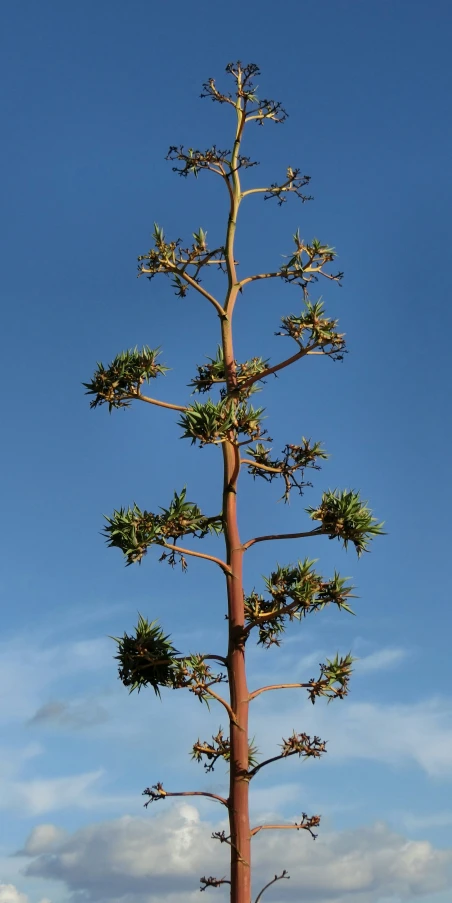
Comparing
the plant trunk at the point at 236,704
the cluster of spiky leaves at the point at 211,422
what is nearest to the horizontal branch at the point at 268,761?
the plant trunk at the point at 236,704

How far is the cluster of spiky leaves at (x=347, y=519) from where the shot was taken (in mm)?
10969

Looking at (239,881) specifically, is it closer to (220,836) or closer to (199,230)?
(220,836)

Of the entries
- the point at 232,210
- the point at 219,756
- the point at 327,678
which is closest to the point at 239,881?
the point at 219,756

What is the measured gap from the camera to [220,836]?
32.8 ft

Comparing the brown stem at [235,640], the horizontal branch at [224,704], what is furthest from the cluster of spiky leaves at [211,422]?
the horizontal branch at [224,704]

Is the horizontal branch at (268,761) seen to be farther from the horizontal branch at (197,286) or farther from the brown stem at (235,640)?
the horizontal branch at (197,286)

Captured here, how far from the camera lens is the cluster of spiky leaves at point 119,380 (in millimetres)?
11906

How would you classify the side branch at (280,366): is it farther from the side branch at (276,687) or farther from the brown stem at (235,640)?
the side branch at (276,687)

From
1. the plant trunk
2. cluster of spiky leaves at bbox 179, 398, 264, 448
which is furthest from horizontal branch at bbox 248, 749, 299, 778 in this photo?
cluster of spiky leaves at bbox 179, 398, 264, 448

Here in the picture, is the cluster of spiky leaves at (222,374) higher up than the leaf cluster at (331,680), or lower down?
higher up

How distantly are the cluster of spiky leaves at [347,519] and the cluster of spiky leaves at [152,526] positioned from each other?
3.86ft

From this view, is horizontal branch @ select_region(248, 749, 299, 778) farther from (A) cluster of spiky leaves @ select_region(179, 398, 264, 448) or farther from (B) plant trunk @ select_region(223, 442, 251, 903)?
(A) cluster of spiky leaves @ select_region(179, 398, 264, 448)

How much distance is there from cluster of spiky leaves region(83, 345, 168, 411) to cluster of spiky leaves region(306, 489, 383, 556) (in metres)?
2.52

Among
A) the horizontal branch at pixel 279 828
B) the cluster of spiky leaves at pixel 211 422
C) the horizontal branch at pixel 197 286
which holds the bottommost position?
the horizontal branch at pixel 279 828
